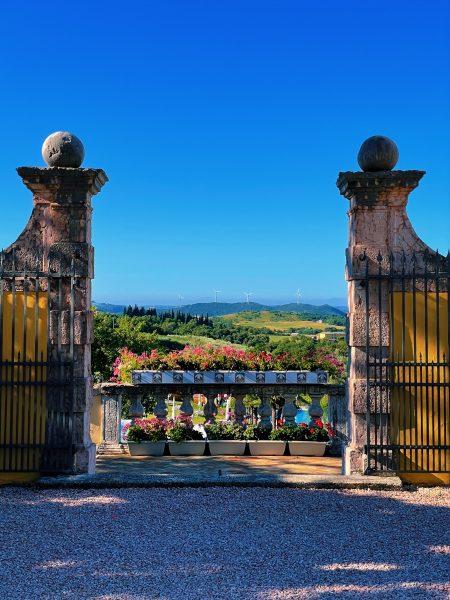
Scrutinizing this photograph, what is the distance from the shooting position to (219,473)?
25.5 ft

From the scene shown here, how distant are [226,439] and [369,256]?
367 cm

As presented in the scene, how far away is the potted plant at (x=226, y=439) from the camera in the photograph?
9.50m

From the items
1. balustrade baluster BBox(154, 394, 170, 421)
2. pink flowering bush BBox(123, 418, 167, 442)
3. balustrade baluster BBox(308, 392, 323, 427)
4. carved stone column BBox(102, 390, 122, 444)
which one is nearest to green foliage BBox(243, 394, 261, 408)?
balustrade baluster BBox(308, 392, 323, 427)

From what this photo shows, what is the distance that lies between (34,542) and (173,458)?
3.92m

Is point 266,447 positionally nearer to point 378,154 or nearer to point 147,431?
point 147,431

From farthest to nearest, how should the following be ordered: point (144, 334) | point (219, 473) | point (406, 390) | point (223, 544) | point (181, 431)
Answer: point (144, 334) < point (181, 431) < point (219, 473) < point (406, 390) < point (223, 544)

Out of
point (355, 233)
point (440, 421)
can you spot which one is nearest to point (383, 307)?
point (355, 233)

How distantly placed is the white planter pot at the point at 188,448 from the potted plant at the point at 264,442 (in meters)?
0.70

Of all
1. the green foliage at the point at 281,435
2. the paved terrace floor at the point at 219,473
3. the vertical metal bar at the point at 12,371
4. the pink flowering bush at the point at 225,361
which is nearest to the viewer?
the paved terrace floor at the point at 219,473

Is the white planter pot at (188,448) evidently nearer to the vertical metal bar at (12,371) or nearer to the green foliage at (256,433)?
the green foliage at (256,433)

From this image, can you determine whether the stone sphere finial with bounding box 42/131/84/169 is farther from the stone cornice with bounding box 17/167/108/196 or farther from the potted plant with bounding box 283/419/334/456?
the potted plant with bounding box 283/419/334/456

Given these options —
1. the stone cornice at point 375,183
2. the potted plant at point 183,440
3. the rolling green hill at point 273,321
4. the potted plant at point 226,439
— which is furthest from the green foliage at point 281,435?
the rolling green hill at point 273,321

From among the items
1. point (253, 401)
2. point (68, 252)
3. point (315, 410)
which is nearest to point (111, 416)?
point (315, 410)

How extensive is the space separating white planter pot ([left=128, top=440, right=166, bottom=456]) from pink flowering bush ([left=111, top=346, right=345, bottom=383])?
44.0 inches
